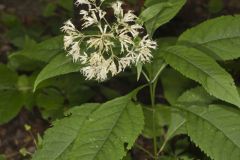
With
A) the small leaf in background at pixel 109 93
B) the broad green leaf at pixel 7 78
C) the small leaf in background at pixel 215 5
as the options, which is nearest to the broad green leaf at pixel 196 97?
the small leaf in background at pixel 109 93

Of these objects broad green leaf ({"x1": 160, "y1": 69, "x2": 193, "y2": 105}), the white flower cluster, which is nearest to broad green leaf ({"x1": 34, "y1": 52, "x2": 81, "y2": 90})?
the white flower cluster

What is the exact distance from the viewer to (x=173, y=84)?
4.21 m

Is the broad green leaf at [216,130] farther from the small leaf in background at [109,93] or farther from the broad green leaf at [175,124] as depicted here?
the small leaf in background at [109,93]

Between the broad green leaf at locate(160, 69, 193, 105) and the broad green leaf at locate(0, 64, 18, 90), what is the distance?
144cm

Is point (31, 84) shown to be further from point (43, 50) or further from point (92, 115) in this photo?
point (92, 115)

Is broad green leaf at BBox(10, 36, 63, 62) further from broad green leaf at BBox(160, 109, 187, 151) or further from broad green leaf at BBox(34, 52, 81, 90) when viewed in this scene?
broad green leaf at BBox(160, 109, 187, 151)

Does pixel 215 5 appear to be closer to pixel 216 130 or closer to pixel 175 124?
pixel 175 124

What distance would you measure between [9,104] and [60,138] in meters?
1.35

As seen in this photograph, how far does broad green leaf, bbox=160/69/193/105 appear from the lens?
13.6 feet

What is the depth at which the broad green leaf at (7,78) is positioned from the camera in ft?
14.4

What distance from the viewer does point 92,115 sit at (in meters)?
2.77

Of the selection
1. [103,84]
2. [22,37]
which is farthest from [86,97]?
[22,37]

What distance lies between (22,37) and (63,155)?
9.46 ft

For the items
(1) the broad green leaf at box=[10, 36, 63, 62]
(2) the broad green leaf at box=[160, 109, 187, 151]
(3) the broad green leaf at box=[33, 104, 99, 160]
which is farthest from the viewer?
(2) the broad green leaf at box=[160, 109, 187, 151]
